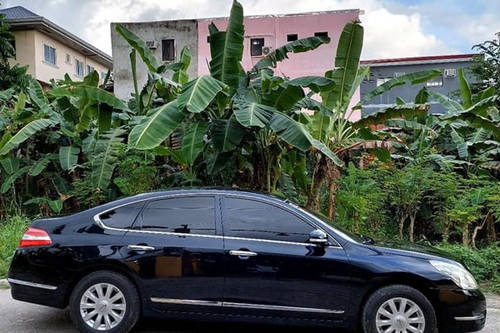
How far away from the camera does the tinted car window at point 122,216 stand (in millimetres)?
5051

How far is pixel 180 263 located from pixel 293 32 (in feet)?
73.5

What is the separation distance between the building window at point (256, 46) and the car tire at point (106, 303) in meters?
22.4

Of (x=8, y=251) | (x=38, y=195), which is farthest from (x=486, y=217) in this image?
(x=38, y=195)

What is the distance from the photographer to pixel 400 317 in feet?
15.0

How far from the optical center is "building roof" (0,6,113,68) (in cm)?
2638

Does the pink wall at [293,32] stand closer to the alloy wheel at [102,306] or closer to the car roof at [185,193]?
the car roof at [185,193]

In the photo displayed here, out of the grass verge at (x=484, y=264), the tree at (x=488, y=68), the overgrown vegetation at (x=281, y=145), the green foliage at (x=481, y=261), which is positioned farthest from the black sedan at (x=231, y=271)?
the tree at (x=488, y=68)

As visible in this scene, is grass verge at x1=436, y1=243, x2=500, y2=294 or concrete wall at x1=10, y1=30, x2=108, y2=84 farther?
concrete wall at x1=10, y1=30, x2=108, y2=84

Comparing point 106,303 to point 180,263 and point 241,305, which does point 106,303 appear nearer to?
point 180,263

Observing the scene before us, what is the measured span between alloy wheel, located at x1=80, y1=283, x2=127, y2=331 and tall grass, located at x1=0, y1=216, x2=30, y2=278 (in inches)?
138

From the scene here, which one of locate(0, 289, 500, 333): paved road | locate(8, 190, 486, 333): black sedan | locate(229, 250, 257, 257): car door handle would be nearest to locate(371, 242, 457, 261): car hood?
locate(8, 190, 486, 333): black sedan

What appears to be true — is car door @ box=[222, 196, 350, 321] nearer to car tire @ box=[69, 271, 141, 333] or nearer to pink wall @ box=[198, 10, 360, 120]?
car tire @ box=[69, 271, 141, 333]

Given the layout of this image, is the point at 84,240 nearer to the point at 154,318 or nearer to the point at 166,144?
the point at 154,318

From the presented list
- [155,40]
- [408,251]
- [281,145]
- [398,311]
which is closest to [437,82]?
[155,40]
